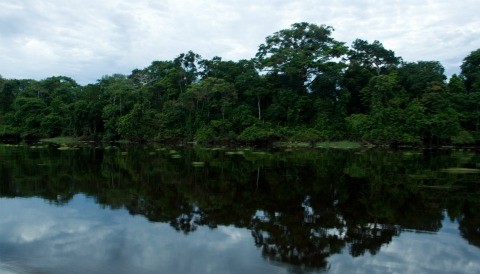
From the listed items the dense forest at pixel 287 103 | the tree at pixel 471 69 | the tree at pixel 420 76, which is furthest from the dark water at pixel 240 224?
the tree at pixel 471 69

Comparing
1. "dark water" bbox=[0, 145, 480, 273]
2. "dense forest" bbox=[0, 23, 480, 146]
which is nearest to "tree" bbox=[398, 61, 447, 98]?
"dense forest" bbox=[0, 23, 480, 146]

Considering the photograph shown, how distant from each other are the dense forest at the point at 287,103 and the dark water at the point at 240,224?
101ft

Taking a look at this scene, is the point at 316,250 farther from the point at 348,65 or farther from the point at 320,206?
the point at 348,65

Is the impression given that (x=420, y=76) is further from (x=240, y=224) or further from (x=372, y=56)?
(x=240, y=224)

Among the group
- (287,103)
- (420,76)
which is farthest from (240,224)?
(420,76)

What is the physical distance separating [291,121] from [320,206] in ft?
132

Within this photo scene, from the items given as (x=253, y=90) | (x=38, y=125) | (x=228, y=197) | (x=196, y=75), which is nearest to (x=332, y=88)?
(x=253, y=90)

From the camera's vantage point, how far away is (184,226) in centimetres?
830

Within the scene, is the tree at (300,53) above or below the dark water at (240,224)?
above

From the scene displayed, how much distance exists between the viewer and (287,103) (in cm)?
4984

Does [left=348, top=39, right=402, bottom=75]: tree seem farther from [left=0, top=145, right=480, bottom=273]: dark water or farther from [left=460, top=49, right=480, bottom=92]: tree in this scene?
[left=0, top=145, right=480, bottom=273]: dark water

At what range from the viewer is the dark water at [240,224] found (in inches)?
241

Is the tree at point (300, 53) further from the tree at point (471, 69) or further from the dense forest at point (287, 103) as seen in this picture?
the tree at point (471, 69)

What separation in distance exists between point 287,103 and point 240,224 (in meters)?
42.5
